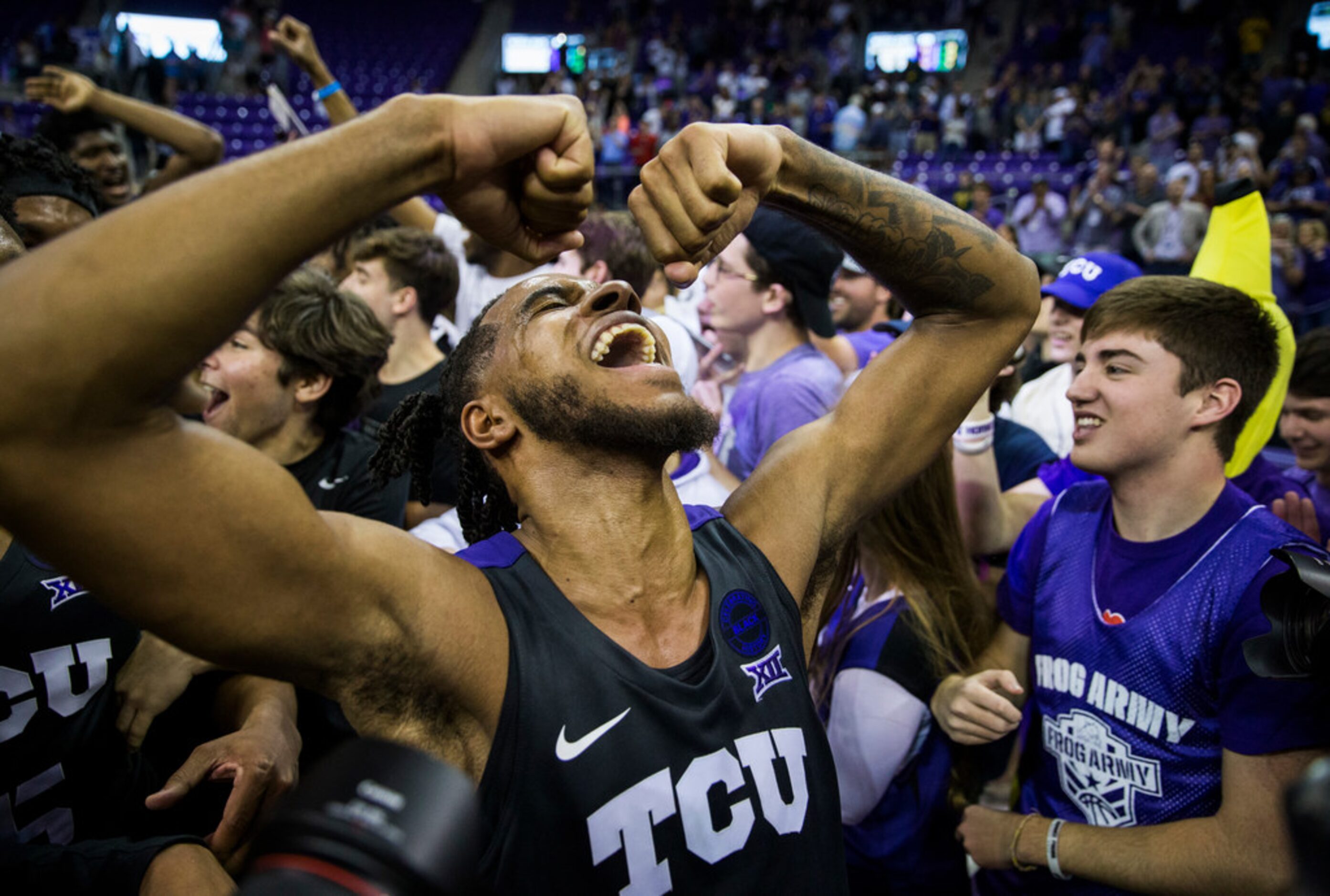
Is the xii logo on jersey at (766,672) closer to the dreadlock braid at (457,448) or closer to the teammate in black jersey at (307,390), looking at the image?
the dreadlock braid at (457,448)

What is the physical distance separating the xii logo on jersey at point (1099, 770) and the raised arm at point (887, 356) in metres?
0.68

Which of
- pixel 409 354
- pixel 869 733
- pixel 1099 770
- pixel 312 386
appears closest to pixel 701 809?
pixel 869 733

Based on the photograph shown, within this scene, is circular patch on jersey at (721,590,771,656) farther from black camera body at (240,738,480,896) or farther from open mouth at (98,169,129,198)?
open mouth at (98,169,129,198)

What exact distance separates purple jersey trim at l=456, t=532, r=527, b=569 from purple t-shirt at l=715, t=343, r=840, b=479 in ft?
4.60

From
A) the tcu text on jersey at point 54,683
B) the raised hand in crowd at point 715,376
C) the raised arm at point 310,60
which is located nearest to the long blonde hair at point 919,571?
the raised hand in crowd at point 715,376

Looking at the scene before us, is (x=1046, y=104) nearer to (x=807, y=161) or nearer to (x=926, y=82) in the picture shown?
(x=926, y=82)

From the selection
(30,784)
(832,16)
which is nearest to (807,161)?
(30,784)

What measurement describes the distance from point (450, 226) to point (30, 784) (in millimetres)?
3919

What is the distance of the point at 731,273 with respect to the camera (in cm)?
361

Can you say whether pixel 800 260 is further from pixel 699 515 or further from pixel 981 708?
pixel 981 708

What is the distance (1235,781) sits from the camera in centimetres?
176

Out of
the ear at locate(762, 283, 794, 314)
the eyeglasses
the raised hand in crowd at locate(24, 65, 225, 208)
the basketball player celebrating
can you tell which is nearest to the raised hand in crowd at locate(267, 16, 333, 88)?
the raised hand in crowd at locate(24, 65, 225, 208)

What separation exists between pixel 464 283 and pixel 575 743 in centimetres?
386

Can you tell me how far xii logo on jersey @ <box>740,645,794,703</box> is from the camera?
1.67 meters
